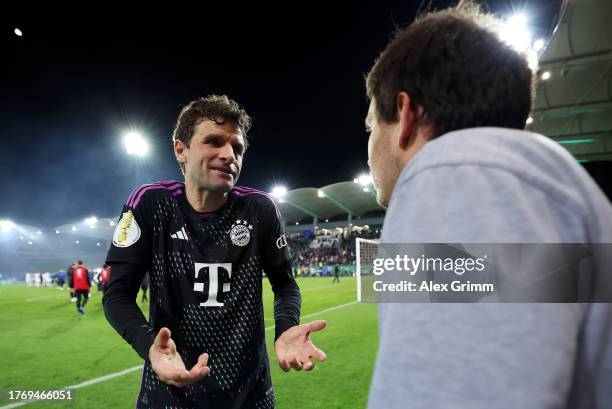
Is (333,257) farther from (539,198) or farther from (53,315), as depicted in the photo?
(539,198)

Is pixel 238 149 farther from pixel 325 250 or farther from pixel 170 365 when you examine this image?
pixel 325 250

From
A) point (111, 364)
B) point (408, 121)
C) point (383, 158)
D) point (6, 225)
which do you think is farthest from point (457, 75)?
point (6, 225)

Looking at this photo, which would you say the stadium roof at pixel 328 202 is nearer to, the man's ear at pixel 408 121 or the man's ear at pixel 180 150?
the man's ear at pixel 180 150

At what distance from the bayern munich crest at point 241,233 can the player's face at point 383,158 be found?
156 centimetres

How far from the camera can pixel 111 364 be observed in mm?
A: 7410

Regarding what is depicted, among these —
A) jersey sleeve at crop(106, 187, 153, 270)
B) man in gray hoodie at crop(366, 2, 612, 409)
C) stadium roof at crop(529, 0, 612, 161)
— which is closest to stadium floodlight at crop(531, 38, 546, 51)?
stadium roof at crop(529, 0, 612, 161)

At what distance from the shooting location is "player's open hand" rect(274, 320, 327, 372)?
2045mm

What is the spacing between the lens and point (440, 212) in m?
0.58

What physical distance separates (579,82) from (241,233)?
21.9m

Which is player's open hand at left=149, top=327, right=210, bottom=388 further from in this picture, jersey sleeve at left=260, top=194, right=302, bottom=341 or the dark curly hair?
the dark curly hair

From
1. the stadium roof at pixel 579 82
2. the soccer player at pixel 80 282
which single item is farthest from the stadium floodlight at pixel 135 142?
the stadium roof at pixel 579 82

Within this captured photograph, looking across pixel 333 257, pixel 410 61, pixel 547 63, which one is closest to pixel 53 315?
pixel 410 61

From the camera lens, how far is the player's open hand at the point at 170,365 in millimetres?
1520

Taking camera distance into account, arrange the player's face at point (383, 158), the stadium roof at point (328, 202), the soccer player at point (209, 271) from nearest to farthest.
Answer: the player's face at point (383, 158) → the soccer player at point (209, 271) → the stadium roof at point (328, 202)
